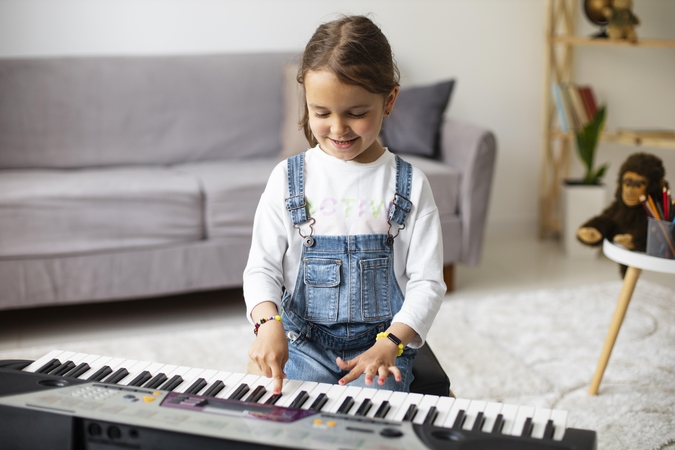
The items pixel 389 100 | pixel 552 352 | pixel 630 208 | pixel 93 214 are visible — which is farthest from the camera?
pixel 93 214

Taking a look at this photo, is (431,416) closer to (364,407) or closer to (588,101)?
(364,407)

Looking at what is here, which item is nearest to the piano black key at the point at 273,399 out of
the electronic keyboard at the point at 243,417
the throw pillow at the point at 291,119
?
the electronic keyboard at the point at 243,417

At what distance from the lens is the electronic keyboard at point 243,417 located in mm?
813

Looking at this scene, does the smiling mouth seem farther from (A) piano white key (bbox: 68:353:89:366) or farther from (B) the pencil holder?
(B) the pencil holder

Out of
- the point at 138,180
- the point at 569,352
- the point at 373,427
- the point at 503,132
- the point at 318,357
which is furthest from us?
the point at 503,132

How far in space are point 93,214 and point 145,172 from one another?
0.39 meters

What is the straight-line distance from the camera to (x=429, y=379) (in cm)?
123

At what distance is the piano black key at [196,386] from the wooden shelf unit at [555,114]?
2785 millimetres

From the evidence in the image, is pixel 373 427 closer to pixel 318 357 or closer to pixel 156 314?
pixel 318 357

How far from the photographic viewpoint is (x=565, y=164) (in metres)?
3.64

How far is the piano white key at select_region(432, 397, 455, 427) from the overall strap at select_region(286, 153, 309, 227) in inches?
16.0

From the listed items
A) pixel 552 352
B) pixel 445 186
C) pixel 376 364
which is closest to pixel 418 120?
pixel 445 186

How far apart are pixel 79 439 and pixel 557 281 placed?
235 centimetres

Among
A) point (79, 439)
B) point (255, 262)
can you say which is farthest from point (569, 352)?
point (79, 439)
